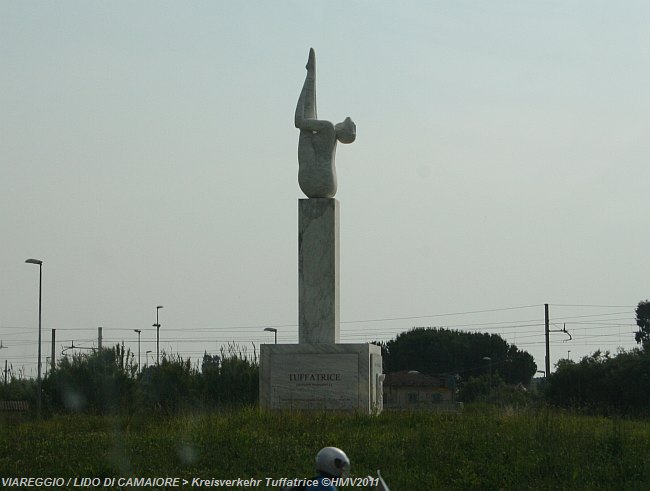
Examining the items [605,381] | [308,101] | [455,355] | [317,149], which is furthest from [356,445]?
[455,355]

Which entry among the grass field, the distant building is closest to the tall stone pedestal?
the grass field

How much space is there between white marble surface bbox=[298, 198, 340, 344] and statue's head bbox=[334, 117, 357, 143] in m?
1.40

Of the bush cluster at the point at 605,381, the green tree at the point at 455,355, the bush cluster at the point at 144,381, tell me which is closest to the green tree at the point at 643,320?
the green tree at the point at 455,355

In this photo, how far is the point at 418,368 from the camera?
253 feet

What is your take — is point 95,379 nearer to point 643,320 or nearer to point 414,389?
point 414,389

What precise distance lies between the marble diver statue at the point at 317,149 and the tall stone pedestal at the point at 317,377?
3421 millimetres

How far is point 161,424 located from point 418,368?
2317 inches

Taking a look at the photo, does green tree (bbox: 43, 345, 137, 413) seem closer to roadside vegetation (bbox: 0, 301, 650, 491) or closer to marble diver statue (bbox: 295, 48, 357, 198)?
roadside vegetation (bbox: 0, 301, 650, 491)

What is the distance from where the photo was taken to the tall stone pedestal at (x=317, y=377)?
20797 millimetres

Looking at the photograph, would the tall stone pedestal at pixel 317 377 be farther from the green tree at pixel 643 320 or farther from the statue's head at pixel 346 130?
the green tree at pixel 643 320

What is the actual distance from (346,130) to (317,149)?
0.73 metres

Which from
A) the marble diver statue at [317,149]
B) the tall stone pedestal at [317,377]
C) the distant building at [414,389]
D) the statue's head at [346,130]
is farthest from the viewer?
the distant building at [414,389]

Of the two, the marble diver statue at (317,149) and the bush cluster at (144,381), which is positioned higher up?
the marble diver statue at (317,149)

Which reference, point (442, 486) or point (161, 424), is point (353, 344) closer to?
point (161, 424)
